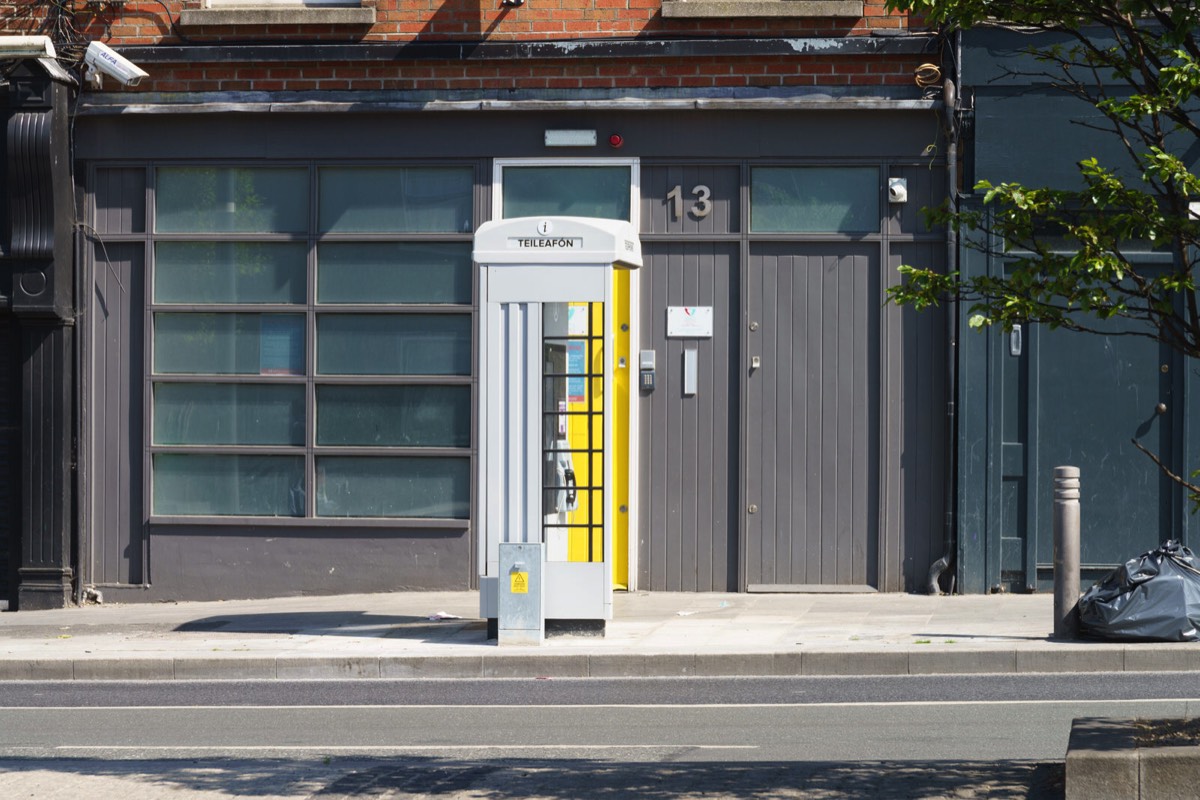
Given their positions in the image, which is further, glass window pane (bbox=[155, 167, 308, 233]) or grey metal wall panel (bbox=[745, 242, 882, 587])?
glass window pane (bbox=[155, 167, 308, 233])

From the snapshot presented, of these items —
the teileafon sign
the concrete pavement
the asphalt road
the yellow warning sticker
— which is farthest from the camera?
the yellow warning sticker

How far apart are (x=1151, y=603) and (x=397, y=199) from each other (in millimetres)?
7203

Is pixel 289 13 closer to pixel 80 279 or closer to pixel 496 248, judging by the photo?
pixel 80 279

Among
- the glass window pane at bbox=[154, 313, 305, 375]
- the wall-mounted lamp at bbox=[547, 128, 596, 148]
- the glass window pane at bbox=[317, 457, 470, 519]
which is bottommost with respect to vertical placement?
the glass window pane at bbox=[317, 457, 470, 519]

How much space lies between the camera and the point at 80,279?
14.1 meters

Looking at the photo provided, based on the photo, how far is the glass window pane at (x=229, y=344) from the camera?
14.1 meters

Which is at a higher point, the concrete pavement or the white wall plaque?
the white wall plaque

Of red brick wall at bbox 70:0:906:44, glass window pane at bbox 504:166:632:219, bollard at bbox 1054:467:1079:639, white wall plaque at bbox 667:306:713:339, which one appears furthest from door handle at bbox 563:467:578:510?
red brick wall at bbox 70:0:906:44

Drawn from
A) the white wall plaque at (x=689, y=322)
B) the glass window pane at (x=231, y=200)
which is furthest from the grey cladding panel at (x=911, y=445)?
the glass window pane at (x=231, y=200)

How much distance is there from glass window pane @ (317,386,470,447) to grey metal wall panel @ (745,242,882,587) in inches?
103

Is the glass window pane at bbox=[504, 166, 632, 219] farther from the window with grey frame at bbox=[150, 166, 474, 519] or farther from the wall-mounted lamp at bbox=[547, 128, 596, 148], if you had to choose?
the window with grey frame at bbox=[150, 166, 474, 519]

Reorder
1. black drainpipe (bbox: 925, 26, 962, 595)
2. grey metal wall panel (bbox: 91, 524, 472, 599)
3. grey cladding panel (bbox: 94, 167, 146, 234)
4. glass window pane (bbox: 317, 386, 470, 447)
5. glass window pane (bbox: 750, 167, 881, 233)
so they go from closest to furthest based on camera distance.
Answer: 1. black drainpipe (bbox: 925, 26, 962, 595)
2. glass window pane (bbox: 750, 167, 881, 233)
3. grey metal wall panel (bbox: 91, 524, 472, 599)
4. glass window pane (bbox: 317, 386, 470, 447)
5. grey cladding panel (bbox: 94, 167, 146, 234)

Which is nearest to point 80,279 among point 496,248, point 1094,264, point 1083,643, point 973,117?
point 496,248

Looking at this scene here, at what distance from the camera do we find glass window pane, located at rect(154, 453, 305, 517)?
1412 cm
